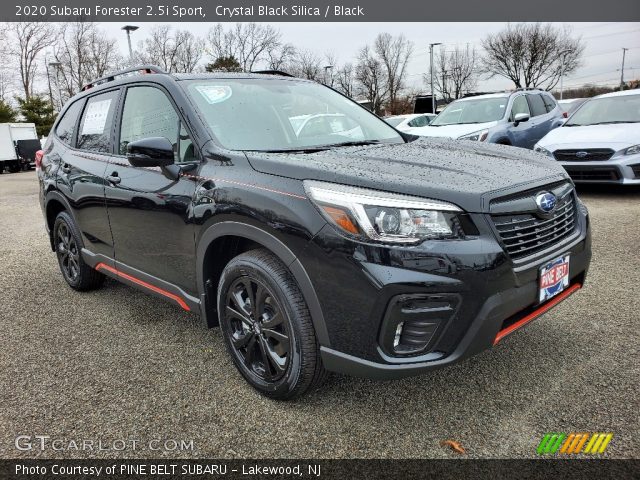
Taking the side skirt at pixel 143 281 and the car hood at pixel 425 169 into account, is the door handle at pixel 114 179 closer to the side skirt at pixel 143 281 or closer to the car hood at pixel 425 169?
the side skirt at pixel 143 281

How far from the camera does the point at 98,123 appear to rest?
12.3ft

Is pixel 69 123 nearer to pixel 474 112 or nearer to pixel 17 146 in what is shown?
Answer: pixel 474 112

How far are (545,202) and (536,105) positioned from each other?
8.63 meters

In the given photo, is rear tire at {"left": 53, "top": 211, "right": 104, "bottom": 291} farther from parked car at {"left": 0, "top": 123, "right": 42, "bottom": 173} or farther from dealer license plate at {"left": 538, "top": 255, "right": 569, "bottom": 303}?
parked car at {"left": 0, "top": 123, "right": 42, "bottom": 173}

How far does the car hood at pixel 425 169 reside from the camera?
2.07 m

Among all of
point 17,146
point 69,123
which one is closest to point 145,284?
point 69,123

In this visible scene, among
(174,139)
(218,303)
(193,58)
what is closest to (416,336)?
(218,303)

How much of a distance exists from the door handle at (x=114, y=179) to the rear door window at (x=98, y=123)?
250 millimetres

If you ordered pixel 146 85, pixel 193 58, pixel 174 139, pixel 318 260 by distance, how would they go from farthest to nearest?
pixel 193 58 → pixel 146 85 → pixel 174 139 → pixel 318 260

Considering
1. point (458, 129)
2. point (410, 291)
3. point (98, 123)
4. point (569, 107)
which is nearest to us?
point (410, 291)

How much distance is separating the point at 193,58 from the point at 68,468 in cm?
4259

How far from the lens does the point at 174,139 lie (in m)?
2.89

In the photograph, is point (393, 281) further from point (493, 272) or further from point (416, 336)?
point (493, 272)

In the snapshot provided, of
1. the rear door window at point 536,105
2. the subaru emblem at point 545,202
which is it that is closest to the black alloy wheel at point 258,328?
the subaru emblem at point 545,202
